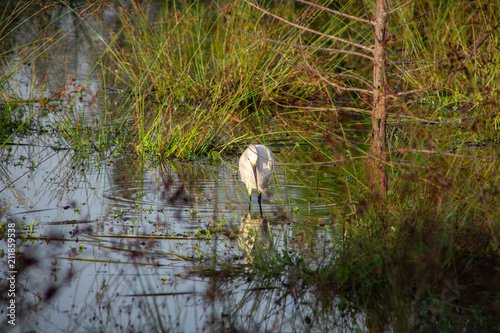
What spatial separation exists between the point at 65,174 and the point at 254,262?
2.88 meters

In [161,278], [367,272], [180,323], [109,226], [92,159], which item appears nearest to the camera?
[180,323]

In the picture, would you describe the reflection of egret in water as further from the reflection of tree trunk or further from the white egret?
the reflection of tree trunk

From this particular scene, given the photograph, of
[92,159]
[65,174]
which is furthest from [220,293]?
[92,159]

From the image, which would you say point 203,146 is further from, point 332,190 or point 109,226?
point 109,226

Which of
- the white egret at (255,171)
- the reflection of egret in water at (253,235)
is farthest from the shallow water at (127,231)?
the white egret at (255,171)

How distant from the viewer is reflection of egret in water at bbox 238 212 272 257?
3757mm

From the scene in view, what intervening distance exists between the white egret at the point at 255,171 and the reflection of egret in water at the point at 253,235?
0.46 metres

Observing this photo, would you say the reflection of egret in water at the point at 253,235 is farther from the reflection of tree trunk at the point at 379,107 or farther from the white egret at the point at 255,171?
the reflection of tree trunk at the point at 379,107

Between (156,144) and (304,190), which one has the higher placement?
(156,144)

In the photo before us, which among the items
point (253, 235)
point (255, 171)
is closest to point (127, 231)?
point (253, 235)

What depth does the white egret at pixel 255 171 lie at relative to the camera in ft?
17.3

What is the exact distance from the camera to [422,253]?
124 inches

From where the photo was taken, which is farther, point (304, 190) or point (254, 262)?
point (304, 190)

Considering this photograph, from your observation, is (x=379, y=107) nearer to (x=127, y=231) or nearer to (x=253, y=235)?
(x=253, y=235)
